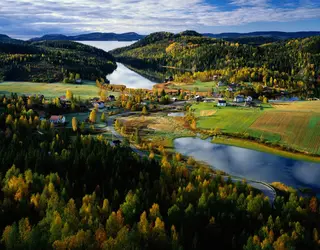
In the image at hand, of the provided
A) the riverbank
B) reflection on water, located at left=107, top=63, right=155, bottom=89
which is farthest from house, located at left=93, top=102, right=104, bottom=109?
reflection on water, located at left=107, top=63, right=155, bottom=89

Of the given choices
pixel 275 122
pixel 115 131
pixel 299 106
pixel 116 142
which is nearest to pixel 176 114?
pixel 115 131

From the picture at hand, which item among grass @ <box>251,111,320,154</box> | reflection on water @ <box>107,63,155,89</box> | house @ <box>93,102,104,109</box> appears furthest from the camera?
reflection on water @ <box>107,63,155,89</box>

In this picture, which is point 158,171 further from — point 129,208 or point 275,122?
point 275,122

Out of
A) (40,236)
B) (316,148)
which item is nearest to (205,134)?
(316,148)

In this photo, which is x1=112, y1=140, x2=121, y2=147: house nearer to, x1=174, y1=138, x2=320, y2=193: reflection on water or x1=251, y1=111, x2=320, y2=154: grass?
x1=174, y1=138, x2=320, y2=193: reflection on water

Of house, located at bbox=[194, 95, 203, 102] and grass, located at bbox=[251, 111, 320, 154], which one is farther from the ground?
house, located at bbox=[194, 95, 203, 102]

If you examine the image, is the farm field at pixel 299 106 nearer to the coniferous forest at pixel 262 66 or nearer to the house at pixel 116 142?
the coniferous forest at pixel 262 66
